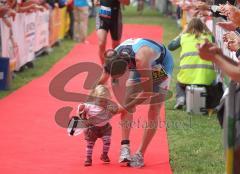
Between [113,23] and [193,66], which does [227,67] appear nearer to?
[193,66]

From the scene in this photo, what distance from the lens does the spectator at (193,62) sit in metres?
9.19

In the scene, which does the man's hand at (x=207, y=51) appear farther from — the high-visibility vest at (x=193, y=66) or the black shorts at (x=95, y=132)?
the high-visibility vest at (x=193, y=66)

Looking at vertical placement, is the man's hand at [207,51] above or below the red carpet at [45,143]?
above

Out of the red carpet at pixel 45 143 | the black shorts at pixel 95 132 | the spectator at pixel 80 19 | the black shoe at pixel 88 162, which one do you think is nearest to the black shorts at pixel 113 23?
the red carpet at pixel 45 143

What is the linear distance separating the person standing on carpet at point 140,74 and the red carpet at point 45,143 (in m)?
0.25

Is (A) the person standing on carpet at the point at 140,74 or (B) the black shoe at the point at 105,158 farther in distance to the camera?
(B) the black shoe at the point at 105,158

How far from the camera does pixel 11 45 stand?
12.0 meters

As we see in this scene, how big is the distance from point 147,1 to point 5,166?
1578 inches

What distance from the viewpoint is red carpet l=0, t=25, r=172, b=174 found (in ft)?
20.8

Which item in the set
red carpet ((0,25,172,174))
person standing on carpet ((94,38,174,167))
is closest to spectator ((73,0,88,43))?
red carpet ((0,25,172,174))

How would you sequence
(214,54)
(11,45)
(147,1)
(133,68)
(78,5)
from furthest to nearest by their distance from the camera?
(147,1), (78,5), (11,45), (133,68), (214,54)

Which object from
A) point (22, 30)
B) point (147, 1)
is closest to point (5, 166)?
point (22, 30)

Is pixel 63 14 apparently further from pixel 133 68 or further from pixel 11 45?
pixel 133 68

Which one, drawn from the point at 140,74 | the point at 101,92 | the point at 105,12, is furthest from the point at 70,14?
the point at 140,74
